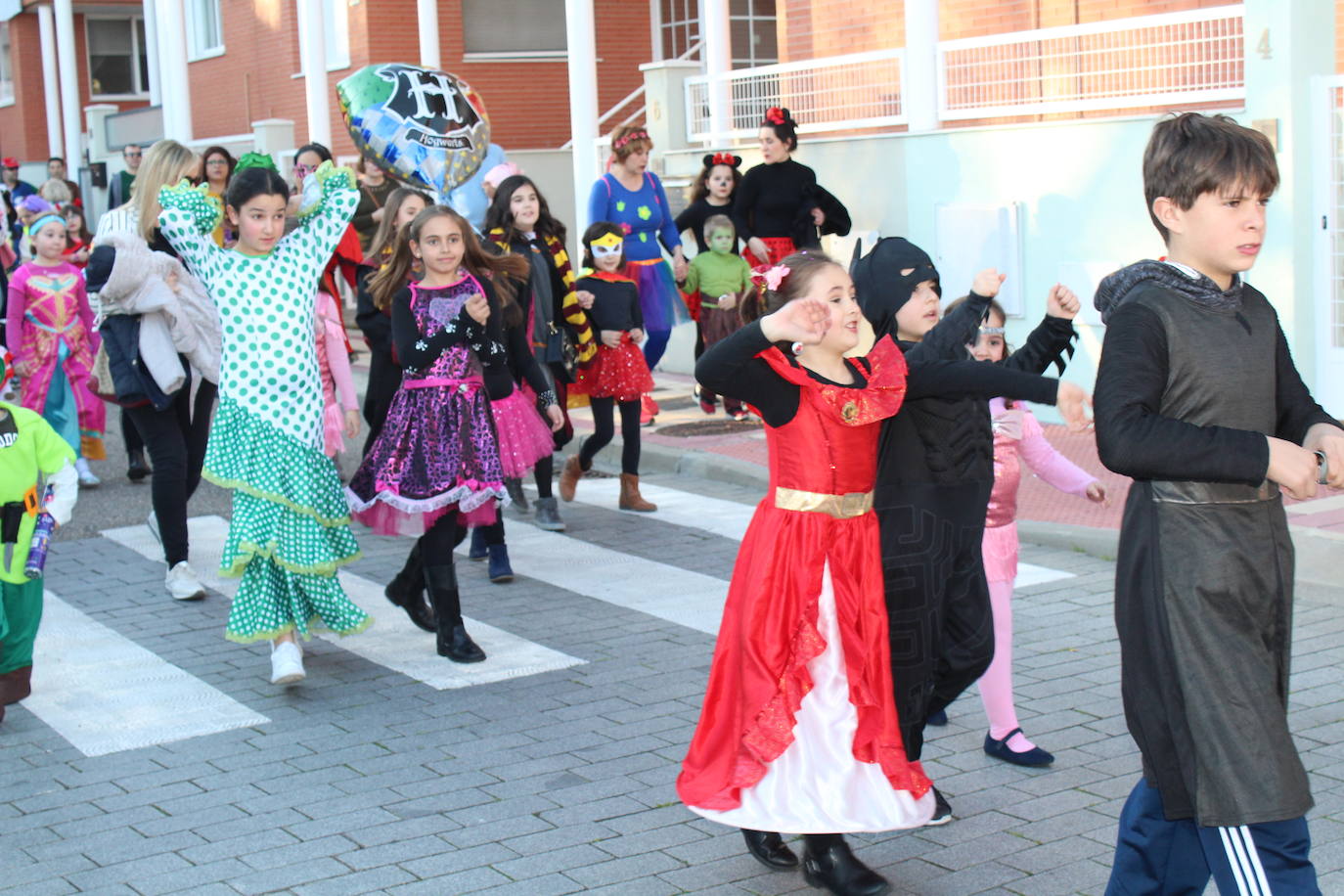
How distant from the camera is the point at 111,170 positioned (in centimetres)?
3509

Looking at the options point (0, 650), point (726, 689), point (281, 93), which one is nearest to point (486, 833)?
point (726, 689)

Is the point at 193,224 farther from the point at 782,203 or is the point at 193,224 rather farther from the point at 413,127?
the point at 782,203

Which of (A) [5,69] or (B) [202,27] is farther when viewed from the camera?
(A) [5,69]

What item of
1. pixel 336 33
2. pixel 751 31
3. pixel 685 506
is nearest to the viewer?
pixel 685 506

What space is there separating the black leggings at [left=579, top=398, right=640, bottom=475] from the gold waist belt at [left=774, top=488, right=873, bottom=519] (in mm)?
5318

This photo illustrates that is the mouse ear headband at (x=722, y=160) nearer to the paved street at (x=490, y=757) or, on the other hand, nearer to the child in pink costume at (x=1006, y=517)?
the paved street at (x=490, y=757)

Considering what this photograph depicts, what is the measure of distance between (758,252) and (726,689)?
832cm

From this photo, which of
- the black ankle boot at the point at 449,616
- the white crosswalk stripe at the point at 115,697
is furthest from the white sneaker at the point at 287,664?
the black ankle boot at the point at 449,616

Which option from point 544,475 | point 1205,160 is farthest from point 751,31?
point 1205,160

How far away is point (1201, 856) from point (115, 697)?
437 centimetres

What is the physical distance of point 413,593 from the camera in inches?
282

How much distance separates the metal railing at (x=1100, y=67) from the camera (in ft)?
37.6

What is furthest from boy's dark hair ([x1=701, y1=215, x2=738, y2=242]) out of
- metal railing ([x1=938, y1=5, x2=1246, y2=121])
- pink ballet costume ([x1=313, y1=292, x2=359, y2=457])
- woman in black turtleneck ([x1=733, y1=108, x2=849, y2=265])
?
pink ballet costume ([x1=313, y1=292, x2=359, y2=457])

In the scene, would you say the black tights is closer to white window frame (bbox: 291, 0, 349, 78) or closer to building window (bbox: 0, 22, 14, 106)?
white window frame (bbox: 291, 0, 349, 78)
